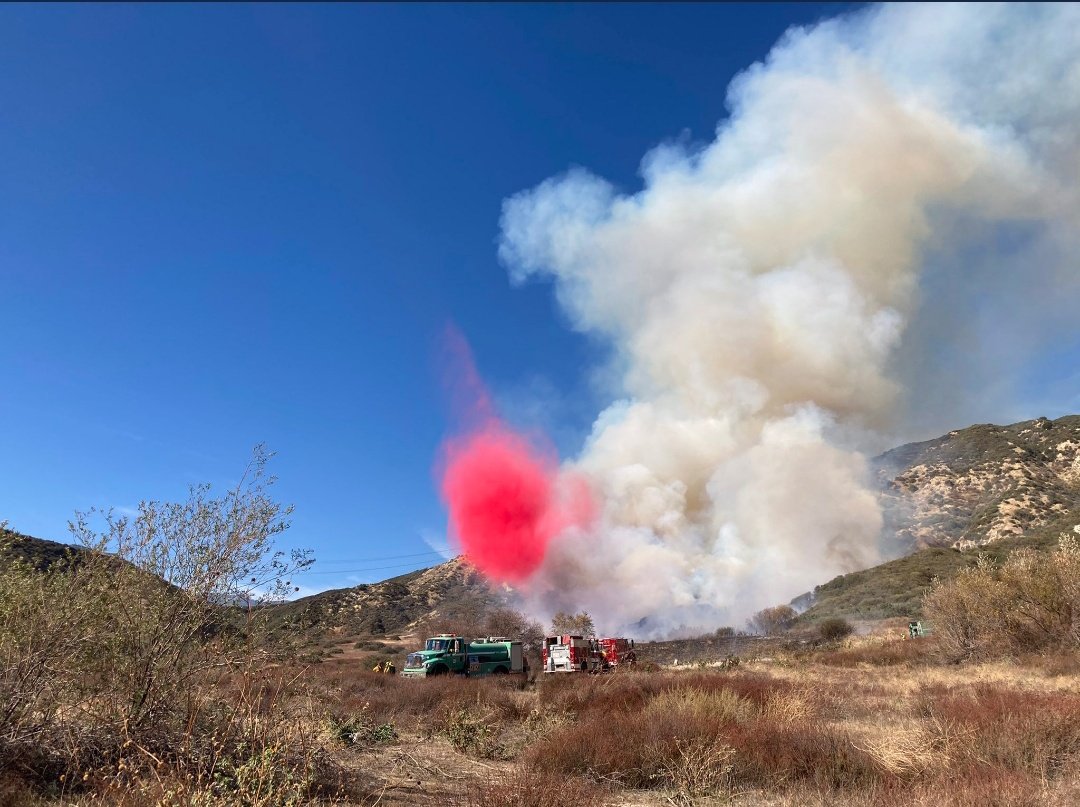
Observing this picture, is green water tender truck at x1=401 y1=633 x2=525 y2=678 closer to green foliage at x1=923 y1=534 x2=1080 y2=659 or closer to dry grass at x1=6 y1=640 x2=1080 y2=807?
dry grass at x1=6 y1=640 x2=1080 y2=807

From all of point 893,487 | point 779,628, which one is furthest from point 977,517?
point 779,628

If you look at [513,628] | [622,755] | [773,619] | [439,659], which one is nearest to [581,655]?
[439,659]

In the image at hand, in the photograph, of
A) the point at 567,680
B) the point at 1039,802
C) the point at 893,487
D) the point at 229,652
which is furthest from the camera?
the point at 893,487

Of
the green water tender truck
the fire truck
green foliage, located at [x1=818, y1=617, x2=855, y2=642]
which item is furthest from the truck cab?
green foliage, located at [x1=818, y1=617, x2=855, y2=642]

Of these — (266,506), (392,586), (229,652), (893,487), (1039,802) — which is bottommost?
(1039,802)

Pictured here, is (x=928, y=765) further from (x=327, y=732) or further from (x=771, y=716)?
(x=327, y=732)

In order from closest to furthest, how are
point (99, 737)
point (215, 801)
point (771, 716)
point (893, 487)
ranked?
point (215, 801), point (99, 737), point (771, 716), point (893, 487)

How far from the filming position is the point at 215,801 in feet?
19.3

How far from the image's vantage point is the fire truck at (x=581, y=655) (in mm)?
39719

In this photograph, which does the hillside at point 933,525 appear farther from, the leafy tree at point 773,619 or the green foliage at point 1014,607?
the green foliage at point 1014,607

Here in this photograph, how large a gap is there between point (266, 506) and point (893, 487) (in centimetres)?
12864

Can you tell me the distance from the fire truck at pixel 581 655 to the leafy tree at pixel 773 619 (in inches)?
1522

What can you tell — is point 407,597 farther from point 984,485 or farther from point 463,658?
point 984,485

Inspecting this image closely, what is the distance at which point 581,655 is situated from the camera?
133 ft
